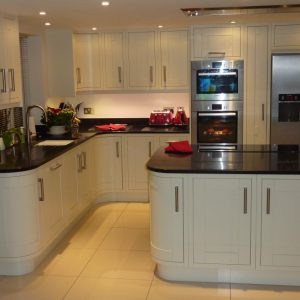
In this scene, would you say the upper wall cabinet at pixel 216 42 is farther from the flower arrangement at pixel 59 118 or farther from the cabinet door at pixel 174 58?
the flower arrangement at pixel 59 118

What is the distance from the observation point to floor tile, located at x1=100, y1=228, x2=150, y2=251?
4.62m

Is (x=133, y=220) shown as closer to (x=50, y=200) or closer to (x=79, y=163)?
(x=79, y=163)

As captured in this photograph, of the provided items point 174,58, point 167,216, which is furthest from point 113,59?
point 167,216

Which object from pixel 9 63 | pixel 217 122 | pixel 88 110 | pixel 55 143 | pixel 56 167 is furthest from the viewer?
pixel 88 110

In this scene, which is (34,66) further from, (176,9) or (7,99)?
(176,9)

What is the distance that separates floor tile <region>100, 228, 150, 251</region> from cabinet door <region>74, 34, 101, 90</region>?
2161 mm

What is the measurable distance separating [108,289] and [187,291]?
1.99ft

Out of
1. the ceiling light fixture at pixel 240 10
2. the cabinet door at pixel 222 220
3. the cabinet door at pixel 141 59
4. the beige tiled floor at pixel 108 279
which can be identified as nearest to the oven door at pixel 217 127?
the cabinet door at pixel 141 59

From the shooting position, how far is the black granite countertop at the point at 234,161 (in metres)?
3.59

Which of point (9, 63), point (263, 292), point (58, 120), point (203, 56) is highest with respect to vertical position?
point (203, 56)

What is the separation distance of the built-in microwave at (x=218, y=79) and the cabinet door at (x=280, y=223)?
2.46 meters

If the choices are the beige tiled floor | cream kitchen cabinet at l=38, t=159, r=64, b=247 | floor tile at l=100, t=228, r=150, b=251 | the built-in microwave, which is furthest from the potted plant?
the built-in microwave

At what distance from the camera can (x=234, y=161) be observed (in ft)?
12.8

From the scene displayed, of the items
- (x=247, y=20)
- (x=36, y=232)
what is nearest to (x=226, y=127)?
(x=247, y=20)
